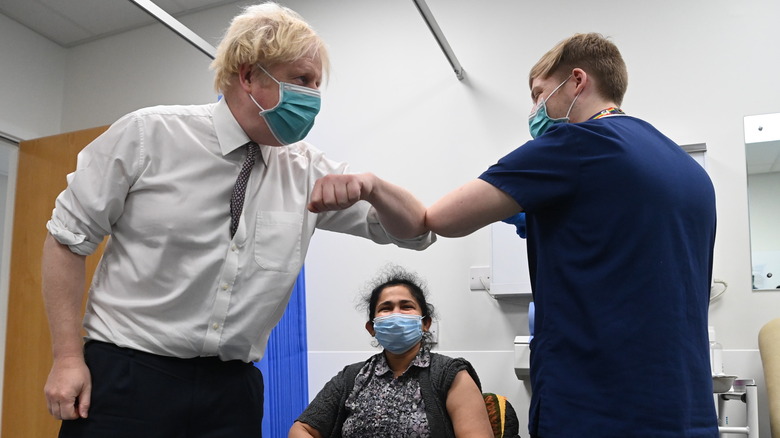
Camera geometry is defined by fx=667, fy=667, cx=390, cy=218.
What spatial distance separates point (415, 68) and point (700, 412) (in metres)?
2.94

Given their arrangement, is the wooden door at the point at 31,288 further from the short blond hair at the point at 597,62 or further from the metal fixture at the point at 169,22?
the short blond hair at the point at 597,62

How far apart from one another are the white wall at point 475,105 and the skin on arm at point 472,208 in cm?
213

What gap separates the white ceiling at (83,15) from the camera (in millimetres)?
4320

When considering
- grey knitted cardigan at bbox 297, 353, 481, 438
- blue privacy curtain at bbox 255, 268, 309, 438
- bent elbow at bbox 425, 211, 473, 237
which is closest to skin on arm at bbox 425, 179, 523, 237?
bent elbow at bbox 425, 211, 473, 237

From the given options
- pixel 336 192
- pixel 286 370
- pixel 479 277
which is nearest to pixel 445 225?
pixel 336 192

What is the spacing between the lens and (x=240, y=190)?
1.40m

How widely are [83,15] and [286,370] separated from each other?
2.94m

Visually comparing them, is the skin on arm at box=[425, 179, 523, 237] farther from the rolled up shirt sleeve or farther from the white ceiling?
the white ceiling

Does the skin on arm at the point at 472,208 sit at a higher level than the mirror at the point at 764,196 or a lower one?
lower

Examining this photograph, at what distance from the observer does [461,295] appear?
11.5ft

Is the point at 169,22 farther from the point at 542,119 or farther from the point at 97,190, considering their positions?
the point at 542,119

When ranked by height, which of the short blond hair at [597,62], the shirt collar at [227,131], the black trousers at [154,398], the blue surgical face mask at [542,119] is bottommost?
the black trousers at [154,398]

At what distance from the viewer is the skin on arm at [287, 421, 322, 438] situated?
2.59 metres

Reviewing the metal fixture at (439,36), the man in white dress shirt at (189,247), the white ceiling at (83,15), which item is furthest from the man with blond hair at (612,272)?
the white ceiling at (83,15)
